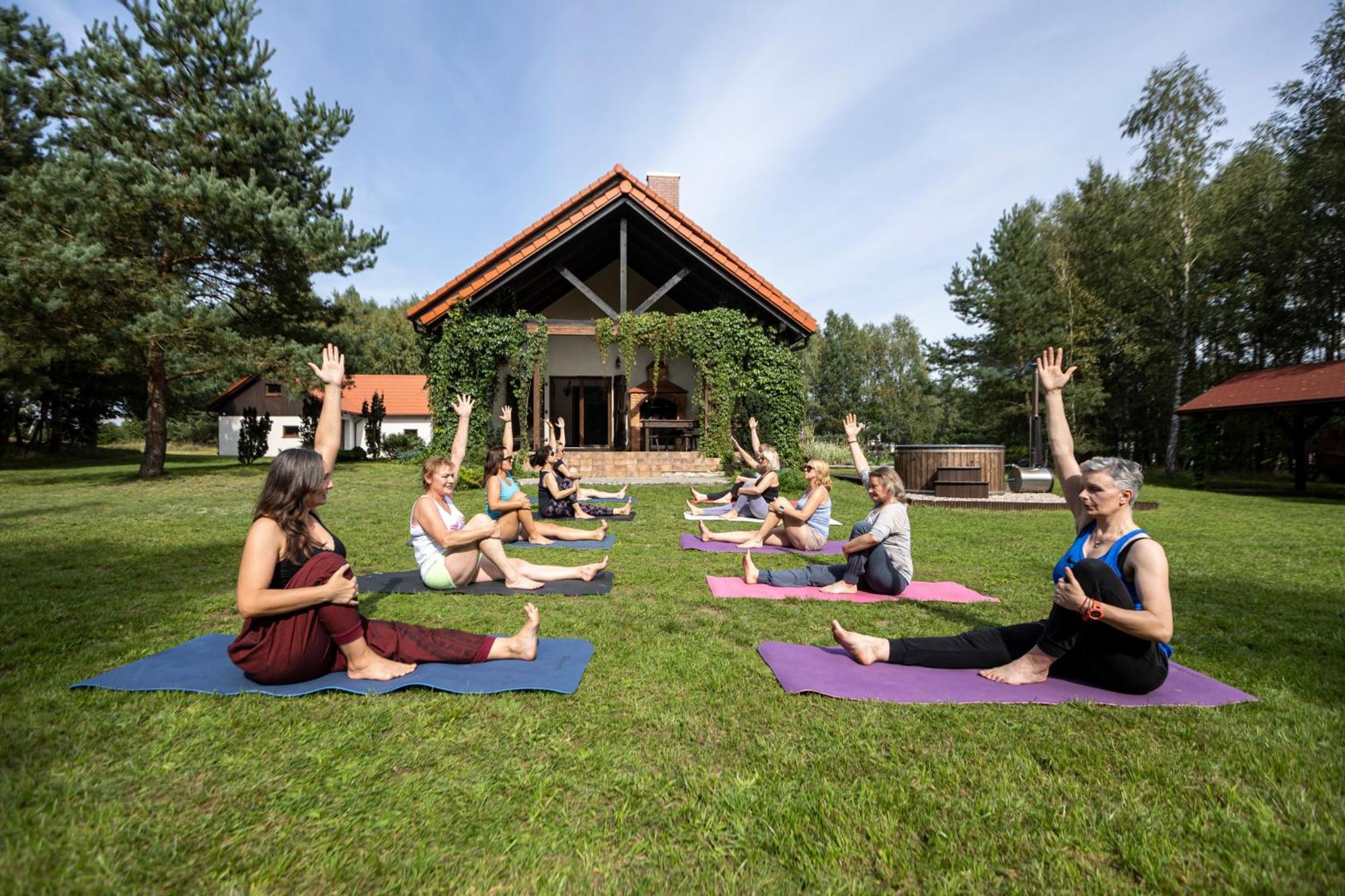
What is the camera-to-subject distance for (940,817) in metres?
1.99

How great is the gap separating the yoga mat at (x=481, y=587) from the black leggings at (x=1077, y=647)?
2.52 m

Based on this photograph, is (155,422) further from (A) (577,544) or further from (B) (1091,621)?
(B) (1091,621)

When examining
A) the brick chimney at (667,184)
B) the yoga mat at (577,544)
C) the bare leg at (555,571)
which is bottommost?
the yoga mat at (577,544)

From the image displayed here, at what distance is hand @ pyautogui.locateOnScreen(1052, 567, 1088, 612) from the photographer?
2.62 metres

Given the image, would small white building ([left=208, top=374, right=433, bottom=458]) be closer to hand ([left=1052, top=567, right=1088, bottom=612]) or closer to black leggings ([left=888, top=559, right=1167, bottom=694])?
black leggings ([left=888, top=559, right=1167, bottom=694])

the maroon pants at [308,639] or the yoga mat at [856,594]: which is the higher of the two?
the maroon pants at [308,639]

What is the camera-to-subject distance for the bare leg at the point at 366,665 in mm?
2979

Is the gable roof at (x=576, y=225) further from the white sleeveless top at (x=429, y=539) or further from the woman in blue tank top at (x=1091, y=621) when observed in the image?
the woman in blue tank top at (x=1091, y=621)

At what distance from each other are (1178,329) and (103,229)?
31.6 meters

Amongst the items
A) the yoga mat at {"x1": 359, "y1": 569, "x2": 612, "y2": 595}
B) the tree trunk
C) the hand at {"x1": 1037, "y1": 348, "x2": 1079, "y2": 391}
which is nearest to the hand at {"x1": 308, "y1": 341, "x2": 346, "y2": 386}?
the yoga mat at {"x1": 359, "y1": 569, "x2": 612, "y2": 595}

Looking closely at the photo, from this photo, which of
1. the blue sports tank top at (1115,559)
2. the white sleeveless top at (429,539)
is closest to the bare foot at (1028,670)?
the blue sports tank top at (1115,559)

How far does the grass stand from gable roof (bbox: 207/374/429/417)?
3296cm

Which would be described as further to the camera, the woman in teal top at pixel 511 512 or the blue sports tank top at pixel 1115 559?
the woman in teal top at pixel 511 512

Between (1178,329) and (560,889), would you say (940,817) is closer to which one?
(560,889)
